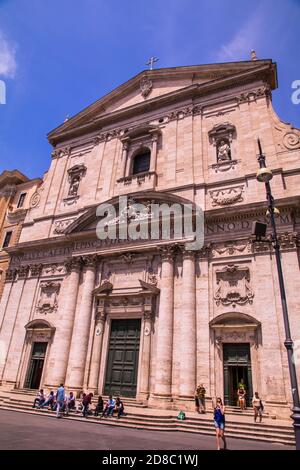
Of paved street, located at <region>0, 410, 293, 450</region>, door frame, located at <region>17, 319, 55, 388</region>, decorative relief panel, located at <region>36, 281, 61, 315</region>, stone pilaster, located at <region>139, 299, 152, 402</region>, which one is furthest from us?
decorative relief panel, located at <region>36, 281, 61, 315</region>

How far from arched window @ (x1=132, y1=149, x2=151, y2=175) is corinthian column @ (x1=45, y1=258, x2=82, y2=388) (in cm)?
708

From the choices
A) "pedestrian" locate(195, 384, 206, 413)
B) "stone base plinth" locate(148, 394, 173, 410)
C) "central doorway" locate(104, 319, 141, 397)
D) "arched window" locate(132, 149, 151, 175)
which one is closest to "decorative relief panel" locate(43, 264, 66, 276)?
"central doorway" locate(104, 319, 141, 397)

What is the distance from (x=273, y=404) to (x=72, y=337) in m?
10.1

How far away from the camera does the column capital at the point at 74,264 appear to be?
61.9 ft

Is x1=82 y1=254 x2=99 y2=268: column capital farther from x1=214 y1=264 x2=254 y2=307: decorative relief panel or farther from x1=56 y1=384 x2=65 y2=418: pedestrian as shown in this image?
x1=214 y1=264 x2=254 y2=307: decorative relief panel

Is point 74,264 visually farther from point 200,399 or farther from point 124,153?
point 200,399

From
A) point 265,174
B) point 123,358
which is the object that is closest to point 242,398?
point 123,358

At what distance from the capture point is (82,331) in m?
16.9

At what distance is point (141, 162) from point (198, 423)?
15466 mm

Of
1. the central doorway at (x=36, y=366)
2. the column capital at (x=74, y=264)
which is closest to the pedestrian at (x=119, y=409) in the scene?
the central doorway at (x=36, y=366)

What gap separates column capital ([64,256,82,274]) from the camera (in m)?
18.9

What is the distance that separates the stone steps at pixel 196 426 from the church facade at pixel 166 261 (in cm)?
125

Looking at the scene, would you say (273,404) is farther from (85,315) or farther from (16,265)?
(16,265)
